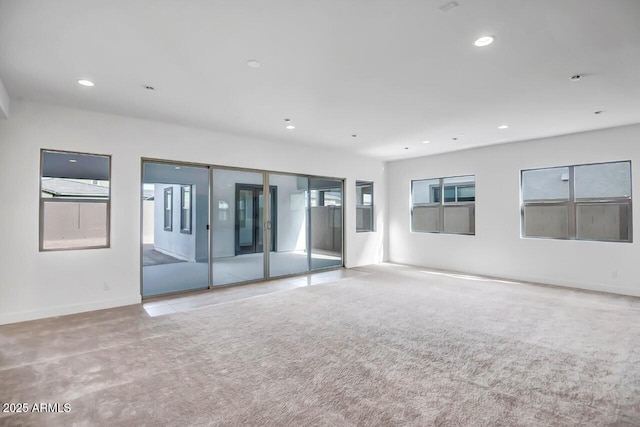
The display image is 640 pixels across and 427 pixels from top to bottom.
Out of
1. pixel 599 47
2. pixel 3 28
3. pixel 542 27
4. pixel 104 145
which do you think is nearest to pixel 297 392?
pixel 542 27

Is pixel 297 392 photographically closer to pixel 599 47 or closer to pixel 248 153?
pixel 599 47

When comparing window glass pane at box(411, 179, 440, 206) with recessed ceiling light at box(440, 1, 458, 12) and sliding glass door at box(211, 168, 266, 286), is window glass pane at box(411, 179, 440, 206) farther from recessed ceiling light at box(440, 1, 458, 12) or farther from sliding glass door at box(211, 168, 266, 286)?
recessed ceiling light at box(440, 1, 458, 12)

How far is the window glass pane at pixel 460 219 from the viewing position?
720 centimetres

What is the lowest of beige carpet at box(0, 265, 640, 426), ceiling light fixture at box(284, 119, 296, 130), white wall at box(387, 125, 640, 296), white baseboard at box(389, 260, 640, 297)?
beige carpet at box(0, 265, 640, 426)

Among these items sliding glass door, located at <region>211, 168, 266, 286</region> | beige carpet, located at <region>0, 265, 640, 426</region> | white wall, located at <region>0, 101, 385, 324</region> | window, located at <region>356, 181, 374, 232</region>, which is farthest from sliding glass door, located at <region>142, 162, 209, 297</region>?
window, located at <region>356, 181, 374, 232</region>

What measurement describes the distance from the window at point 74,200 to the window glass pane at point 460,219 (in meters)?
6.79

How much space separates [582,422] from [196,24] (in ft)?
12.6

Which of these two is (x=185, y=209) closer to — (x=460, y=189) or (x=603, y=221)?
(x=460, y=189)

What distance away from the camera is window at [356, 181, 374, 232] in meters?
8.15

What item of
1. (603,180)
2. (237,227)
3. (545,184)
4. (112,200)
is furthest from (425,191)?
(112,200)

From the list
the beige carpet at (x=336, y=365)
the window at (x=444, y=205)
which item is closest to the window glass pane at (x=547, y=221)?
the window at (x=444, y=205)

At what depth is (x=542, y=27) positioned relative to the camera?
2.47 meters

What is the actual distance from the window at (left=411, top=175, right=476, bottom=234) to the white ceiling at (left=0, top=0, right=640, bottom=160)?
2486 mm

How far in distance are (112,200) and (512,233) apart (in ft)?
23.4
